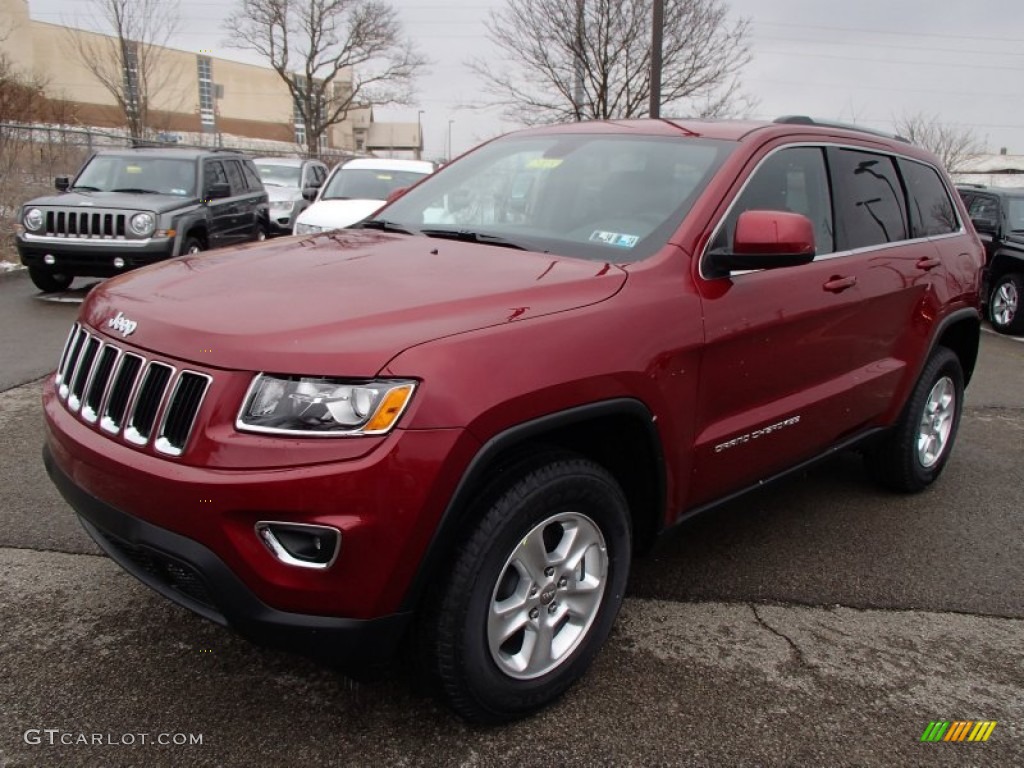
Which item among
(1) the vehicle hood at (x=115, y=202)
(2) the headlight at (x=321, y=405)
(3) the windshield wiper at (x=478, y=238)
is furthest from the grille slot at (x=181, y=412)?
(1) the vehicle hood at (x=115, y=202)

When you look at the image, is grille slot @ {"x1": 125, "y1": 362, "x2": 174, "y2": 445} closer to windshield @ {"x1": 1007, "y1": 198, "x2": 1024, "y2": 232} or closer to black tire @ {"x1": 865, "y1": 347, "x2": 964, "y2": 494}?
black tire @ {"x1": 865, "y1": 347, "x2": 964, "y2": 494}

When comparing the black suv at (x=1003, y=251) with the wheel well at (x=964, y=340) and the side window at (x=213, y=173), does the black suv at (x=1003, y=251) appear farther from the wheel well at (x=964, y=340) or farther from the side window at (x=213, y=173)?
the side window at (x=213, y=173)

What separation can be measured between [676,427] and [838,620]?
114cm

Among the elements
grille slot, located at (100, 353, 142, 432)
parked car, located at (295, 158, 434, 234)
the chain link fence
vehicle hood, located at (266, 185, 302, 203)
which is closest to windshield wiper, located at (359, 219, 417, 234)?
grille slot, located at (100, 353, 142, 432)

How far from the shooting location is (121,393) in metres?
2.28

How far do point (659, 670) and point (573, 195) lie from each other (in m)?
1.77

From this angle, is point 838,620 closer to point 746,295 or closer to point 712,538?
point 712,538

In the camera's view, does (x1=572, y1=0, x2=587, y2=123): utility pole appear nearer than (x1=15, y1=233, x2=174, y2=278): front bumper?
No

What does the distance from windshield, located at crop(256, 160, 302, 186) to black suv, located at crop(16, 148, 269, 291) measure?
6134 millimetres

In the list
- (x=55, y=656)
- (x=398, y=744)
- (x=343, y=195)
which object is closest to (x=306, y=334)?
(x=398, y=744)

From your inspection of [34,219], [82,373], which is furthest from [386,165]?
[82,373]

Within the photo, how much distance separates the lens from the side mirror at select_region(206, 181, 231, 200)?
33.4 ft

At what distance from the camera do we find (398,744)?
234 cm

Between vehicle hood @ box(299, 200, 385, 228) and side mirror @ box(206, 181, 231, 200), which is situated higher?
side mirror @ box(206, 181, 231, 200)
